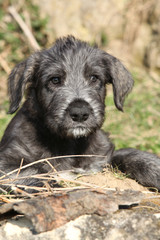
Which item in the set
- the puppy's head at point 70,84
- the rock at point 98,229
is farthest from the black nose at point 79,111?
the rock at point 98,229

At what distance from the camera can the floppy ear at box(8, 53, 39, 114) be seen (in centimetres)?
504

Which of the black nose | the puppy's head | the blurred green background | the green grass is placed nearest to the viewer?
the black nose

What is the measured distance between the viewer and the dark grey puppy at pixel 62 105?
4695 mm

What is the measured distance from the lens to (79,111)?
4305mm

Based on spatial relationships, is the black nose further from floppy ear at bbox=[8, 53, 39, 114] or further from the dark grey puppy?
floppy ear at bbox=[8, 53, 39, 114]

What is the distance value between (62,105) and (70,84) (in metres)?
0.46

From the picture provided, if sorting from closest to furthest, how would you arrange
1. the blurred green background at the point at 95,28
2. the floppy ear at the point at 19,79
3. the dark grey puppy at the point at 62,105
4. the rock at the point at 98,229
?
the rock at the point at 98,229
the dark grey puppy at the point at 62,105
the floppy ear at the point at 19,79
the blurred green background at the point at 95,28

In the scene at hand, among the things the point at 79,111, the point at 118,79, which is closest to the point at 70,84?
the point at 79,111

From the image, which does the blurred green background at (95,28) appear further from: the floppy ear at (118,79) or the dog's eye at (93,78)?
the dog's eye at (93,78)

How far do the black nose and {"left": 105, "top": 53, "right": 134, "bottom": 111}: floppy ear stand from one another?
3.39 ft

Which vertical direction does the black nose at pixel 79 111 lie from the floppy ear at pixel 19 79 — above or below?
below

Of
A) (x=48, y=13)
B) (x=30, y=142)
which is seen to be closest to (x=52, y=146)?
(x=30, y=142)

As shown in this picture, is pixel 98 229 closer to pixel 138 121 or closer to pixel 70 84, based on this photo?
pixel 70 84

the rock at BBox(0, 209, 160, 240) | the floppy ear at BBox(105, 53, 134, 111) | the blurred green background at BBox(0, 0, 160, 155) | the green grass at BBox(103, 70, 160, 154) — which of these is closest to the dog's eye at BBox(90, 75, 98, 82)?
the floppy ear at BBox(105, 53, 134, 111)
